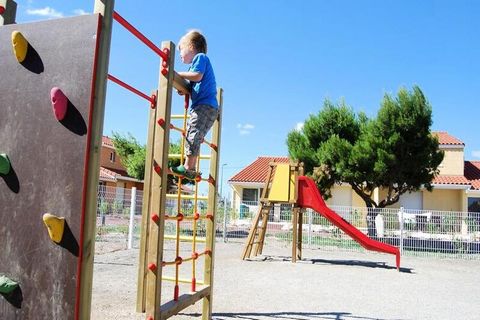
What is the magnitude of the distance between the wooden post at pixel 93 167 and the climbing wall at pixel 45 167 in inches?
1.1

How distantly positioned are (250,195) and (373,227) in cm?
1148

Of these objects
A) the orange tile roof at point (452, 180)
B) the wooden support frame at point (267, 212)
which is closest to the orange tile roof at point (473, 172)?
the orange tile roof at point (452, 180)

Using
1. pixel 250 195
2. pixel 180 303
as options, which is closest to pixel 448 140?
pixel 250 195

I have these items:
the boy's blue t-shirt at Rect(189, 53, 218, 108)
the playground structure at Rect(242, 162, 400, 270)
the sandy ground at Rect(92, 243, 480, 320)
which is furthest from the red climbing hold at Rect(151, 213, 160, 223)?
the playground structure at Rect(242, 162, 400, 270)

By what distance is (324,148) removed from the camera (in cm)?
1706

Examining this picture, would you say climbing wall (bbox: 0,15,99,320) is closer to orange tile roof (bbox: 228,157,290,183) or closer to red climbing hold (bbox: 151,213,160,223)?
red climbing hold (bbox: 151,213,160,223)

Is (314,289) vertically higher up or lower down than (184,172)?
lower down

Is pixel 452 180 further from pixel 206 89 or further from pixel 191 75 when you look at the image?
pixel 191 75

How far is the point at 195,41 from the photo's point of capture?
3.58m

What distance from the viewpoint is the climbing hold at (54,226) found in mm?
1986

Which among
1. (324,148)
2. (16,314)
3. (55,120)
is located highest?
(324,148)

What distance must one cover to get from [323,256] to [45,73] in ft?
35.4

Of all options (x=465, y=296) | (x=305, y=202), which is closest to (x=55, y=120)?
(x=465, y=296)

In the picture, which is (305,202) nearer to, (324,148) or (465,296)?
(465,296)
